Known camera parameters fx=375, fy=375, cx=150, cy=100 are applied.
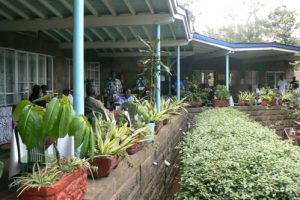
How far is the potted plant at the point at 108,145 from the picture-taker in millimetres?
3482

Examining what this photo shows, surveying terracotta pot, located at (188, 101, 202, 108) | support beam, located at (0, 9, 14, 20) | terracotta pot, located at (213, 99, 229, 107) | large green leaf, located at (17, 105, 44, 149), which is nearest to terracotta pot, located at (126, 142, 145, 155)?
large green leaf, located at (17, 105, 44, 149)

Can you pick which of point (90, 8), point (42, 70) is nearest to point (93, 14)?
point (90, 8)

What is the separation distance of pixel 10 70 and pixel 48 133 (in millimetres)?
6900

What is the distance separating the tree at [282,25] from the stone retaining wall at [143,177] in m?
26.9

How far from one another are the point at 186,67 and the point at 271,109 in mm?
6277

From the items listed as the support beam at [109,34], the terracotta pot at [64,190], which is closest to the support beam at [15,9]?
the support beam at [109,34]

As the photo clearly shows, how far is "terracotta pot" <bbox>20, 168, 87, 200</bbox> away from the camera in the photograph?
95.4 inches

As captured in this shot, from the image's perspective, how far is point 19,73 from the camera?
30.5 ft

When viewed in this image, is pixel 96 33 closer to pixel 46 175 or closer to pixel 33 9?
pixel 33 9

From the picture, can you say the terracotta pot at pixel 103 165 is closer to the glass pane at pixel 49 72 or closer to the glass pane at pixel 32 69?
the glass pane at pixel 32 69

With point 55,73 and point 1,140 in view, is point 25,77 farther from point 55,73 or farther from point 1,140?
point 1,140

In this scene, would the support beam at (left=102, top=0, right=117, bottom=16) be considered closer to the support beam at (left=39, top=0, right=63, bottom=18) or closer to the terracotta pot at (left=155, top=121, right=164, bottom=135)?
the support beam at (left=39, top=0, right=63, bottom=18)

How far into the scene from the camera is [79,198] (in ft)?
9.16

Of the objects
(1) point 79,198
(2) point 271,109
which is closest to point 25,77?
(1) point 79,198
